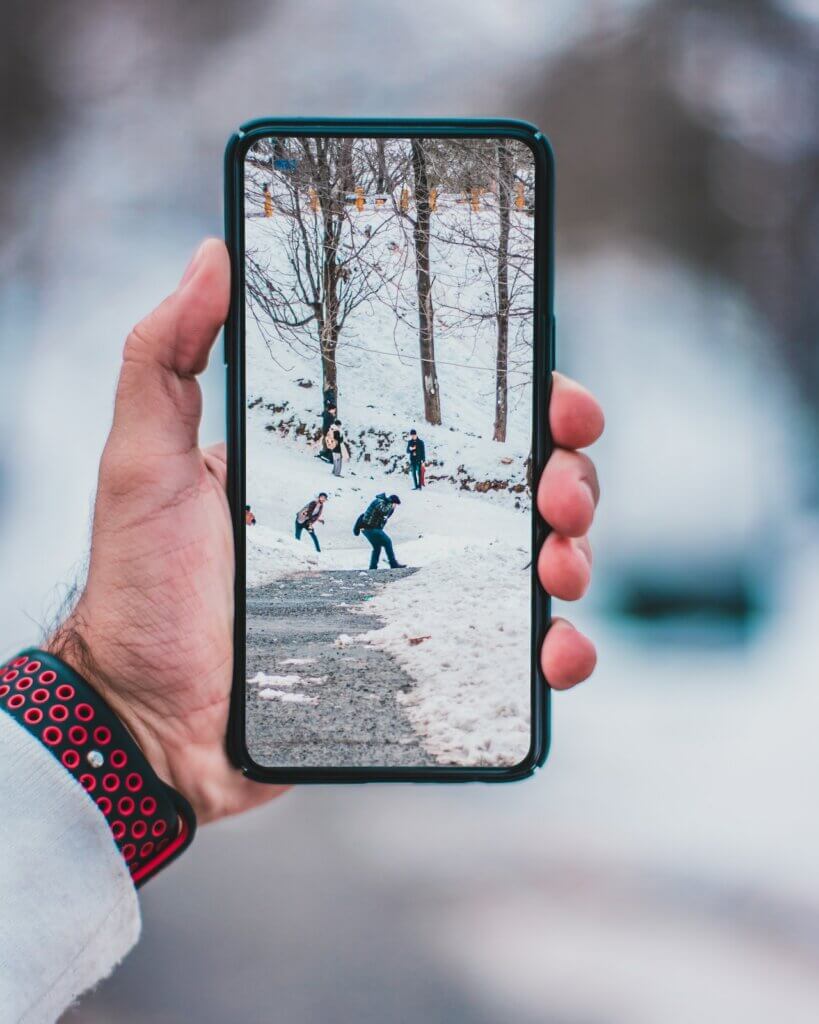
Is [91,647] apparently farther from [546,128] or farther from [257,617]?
[546,128]

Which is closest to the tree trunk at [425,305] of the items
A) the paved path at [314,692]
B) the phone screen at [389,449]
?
the phone screen at [389,449]

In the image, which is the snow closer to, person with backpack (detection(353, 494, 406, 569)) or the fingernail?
person with backpack (detection(353, 494, 406, 569))

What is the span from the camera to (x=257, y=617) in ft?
1.95

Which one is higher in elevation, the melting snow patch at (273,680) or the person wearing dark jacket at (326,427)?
the person wearing dark jacket at (326,427)

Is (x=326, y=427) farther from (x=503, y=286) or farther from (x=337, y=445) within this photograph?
(x=503, y=286)

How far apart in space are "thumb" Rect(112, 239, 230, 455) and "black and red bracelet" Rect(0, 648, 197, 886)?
0.58 feet

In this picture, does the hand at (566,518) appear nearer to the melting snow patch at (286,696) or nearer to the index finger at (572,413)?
the index finger at (572,413)

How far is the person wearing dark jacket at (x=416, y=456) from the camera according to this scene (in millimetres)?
575

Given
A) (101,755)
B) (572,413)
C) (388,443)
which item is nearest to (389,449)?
(388,443)

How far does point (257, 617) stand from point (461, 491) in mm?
154

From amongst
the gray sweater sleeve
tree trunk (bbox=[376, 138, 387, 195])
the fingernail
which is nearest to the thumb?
the fingernail

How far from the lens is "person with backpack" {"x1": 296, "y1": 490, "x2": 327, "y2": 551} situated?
0.58 meters

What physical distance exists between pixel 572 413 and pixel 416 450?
0.34ft

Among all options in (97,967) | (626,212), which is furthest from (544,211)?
(626,212)
